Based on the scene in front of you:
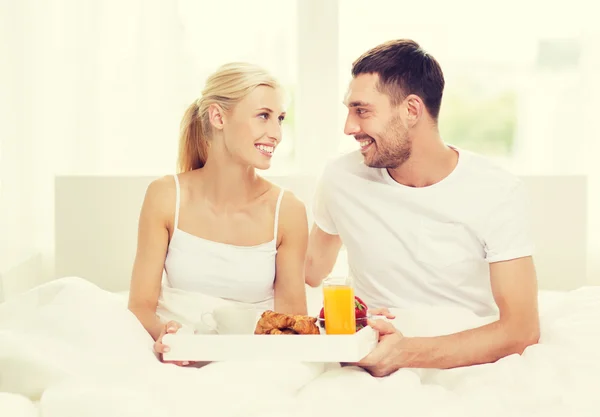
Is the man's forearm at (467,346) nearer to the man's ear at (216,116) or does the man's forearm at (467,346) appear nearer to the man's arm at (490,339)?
the man's arm at (490,339)

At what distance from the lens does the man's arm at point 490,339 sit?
2.01 metres

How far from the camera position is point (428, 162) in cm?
259

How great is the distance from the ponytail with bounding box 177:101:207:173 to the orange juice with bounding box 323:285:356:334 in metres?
0.97

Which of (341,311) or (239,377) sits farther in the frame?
(341,311)

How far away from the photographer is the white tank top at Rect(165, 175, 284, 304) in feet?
8.29

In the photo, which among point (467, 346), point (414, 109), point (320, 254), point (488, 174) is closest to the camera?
point (467, 346)

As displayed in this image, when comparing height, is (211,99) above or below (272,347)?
above

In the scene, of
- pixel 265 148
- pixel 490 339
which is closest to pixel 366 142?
pixel 265 148

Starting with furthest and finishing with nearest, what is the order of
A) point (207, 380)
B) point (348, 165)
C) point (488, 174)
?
1. point (348, 165)
2. point (488, 174)
3. point (207, 380)

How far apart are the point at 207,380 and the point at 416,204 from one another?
1031 mm

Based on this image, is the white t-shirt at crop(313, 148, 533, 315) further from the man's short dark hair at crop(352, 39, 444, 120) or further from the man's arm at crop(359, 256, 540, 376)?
the man's short dark hair at crop(352, 39, 444, 120)

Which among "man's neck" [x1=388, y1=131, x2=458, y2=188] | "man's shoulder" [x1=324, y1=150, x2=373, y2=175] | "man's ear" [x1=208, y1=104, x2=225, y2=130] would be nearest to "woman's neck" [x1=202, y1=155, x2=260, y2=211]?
"man's ear" [x1=208, y1=104, x2=225, y2=130]

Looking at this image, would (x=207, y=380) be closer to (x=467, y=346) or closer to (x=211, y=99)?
(x=467, y=346)

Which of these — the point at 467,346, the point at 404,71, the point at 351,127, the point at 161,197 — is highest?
the point at 404,71
